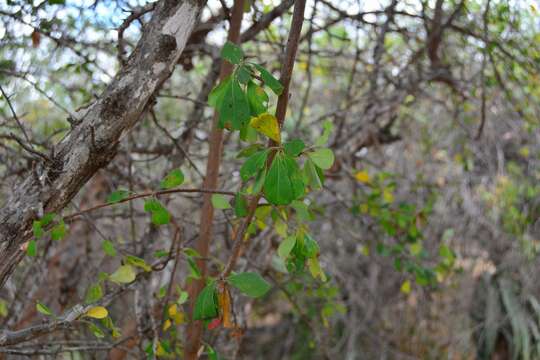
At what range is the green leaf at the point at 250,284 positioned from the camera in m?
1.20

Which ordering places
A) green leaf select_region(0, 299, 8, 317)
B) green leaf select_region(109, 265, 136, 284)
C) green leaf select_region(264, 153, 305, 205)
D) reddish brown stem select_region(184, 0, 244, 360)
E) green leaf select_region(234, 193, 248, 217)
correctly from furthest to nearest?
1. green leaf select_region(0, 299, 8, 317)
2. reddish brown stem select_region(184, 0, 244, 360)
3. green leaf select_region(109, 265, 136, 284)
4. green leaf select_region(234, 193, 248, 217)
5. green leaf select_region(264, 153, 305, 205)

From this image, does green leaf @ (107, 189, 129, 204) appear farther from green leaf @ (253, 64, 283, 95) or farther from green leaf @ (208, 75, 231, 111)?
green leaf @ (253, 64, 283, 95)

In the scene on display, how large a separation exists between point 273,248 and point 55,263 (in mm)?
1232

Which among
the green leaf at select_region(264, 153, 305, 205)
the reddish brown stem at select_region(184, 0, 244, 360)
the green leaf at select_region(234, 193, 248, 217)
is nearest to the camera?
the green leaf at select_region(264, 153, 305, 205)

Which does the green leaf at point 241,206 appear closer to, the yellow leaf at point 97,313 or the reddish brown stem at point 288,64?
the reddish brown stem at point 288,64

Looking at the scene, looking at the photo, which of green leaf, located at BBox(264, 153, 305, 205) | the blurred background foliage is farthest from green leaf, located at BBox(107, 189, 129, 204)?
the blurred background foliage

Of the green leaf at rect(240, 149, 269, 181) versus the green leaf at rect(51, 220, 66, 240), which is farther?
the green leaf at rect(51, 220, 66, 240)

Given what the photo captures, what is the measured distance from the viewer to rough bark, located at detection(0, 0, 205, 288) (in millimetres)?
1190

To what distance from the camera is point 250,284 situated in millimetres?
1218

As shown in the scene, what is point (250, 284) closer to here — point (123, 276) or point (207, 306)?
point (207, 306)

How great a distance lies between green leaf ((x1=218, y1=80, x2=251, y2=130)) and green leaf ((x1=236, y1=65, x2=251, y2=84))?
0.01 metres

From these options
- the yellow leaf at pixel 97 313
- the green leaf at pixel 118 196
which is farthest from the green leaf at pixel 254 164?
the yellow leaf at pixel 97 313

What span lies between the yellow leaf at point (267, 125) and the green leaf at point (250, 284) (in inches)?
12.2

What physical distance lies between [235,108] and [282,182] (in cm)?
19
